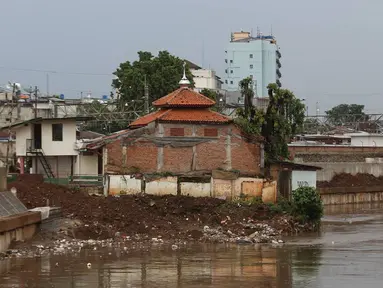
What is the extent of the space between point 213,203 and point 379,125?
73.4m

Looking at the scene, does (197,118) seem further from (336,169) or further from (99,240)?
(336,169)

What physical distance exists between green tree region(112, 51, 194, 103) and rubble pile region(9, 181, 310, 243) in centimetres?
3869

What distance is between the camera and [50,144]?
1973 inches

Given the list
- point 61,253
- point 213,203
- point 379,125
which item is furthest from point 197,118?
point 379,125

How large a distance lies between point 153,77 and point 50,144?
31.0 metres

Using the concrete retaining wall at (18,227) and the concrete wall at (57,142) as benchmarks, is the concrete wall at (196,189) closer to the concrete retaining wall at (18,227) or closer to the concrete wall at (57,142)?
the concrete wall at (57,142)

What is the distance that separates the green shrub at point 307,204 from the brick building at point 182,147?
4.86 metres

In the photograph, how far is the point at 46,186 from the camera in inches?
1583

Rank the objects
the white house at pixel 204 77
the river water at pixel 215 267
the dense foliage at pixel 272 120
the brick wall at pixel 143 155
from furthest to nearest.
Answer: the white house at pixel 204 77
the dense foliage at pixel 272 120
the brick wall at pixel 143 155
the river water at pixel 215 267

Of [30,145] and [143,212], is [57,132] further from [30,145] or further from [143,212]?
[143,212]

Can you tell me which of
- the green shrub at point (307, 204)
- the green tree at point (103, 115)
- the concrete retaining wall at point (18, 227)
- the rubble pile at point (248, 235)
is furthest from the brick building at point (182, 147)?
the green tree at point (103, 115)

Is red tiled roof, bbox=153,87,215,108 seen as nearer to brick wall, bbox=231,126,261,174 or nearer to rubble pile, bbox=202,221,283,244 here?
brick wall, bbox=231,126,261,174

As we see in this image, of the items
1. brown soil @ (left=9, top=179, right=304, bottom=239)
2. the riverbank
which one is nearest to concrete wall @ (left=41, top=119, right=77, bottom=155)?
the riverbank

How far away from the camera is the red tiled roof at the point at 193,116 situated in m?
45.0
